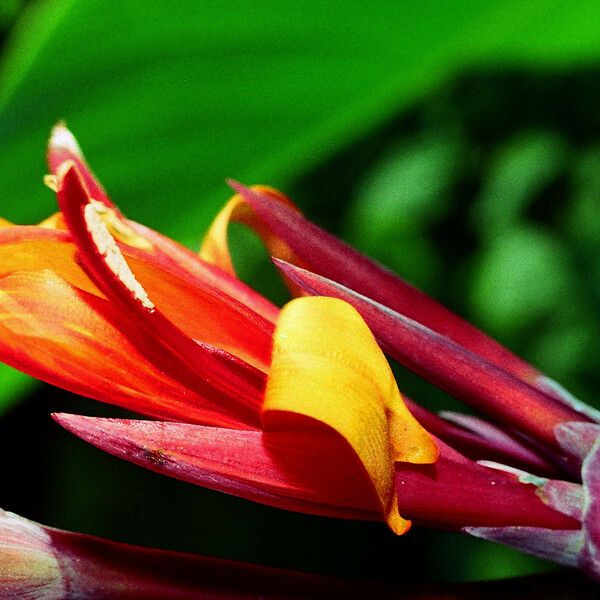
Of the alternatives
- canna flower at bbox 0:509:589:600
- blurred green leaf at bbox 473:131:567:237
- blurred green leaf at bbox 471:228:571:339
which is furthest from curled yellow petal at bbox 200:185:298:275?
blurred green leaf at bbox 473:131:567:237

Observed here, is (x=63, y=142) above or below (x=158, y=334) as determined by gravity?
above

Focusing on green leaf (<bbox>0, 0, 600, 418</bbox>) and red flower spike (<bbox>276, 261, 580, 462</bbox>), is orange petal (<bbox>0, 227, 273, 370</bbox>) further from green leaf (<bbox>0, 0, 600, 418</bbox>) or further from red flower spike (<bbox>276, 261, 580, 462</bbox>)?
green leaf (<bbox>0, 0, 600, 418</bbox>)

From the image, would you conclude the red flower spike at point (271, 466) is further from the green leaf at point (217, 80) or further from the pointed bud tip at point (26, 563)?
the green leaf at point (217, 80)

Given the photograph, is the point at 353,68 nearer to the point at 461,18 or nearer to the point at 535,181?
the point at 461,18

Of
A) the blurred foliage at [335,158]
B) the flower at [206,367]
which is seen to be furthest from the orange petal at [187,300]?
the blurred foliage at [335,158]

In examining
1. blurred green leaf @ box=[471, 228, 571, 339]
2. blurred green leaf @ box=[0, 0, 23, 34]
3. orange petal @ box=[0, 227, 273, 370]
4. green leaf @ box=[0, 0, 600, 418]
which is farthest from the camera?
blurred green leaf @ box=[471, 228, 571, 339]

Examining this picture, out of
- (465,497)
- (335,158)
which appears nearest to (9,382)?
(465,497)

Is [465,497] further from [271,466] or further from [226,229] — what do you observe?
[226,229]
